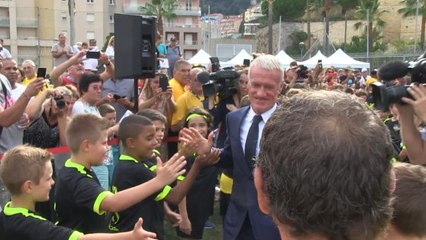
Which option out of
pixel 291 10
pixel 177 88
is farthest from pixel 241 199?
pixel 291 10

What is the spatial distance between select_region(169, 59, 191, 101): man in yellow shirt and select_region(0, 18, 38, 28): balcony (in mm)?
68880

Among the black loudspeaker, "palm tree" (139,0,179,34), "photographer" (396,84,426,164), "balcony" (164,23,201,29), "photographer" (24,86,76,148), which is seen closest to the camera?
"photographer" (396,84,426,164)

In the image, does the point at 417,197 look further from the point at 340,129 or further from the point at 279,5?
the point at 279,5

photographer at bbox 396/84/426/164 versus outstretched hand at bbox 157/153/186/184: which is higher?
photographer at bbox 396/84/426/164

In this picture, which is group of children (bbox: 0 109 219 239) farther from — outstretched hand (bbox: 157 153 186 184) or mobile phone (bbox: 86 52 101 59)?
mobile phone (bbox: 86 52 101 59)

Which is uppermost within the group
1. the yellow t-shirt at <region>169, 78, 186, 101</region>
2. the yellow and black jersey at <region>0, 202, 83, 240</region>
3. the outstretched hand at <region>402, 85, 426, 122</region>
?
the outstretched hand at <region>402, 85, 426, 122</region>

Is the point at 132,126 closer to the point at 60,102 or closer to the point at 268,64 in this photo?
the point at 268,64

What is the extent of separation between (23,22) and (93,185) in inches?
2978

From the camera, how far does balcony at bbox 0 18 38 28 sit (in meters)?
72.5

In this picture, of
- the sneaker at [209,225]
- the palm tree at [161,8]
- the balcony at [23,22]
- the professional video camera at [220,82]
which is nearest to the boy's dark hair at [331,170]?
the professional video camera at [220,82]

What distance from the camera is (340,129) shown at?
1.31 meters

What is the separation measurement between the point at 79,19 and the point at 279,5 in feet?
124

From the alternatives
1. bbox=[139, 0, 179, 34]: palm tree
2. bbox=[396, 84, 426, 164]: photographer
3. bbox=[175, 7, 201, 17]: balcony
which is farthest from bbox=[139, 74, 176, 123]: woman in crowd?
bbox=[175, 7, 201, 17]: balcony

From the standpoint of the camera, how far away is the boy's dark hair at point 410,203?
2387 mm
